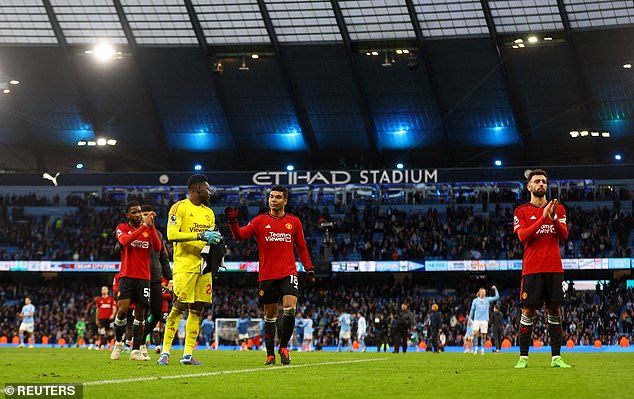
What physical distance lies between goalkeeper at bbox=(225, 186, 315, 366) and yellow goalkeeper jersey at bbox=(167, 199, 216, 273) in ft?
1.43

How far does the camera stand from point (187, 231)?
451 inches

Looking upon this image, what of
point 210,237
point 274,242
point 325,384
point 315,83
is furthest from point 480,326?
point 315,83

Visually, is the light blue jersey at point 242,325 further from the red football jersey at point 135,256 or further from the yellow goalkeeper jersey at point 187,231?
the yellow goalkeeper jersey at point 187,231

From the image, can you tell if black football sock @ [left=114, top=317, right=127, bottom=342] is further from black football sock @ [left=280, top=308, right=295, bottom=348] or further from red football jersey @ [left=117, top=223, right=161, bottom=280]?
black football sock @ [left=280, top=308, right=295, bottom=348]

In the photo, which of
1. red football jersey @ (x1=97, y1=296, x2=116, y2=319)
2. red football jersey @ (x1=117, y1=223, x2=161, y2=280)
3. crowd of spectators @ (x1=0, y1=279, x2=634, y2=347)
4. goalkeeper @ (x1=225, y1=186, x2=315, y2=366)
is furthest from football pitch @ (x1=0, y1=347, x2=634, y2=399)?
crowd of spectators @ (x1=0, y1=279, x2=634, y2=347)

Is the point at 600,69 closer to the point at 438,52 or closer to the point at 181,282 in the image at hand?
the point at 438,52

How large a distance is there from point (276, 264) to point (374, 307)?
Result: 3561 centimetres

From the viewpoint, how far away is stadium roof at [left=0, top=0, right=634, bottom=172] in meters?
45.6

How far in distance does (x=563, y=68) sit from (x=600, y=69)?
6.38ft

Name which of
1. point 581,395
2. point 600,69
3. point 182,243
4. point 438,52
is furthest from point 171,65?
point 581,395

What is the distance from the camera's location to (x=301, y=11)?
4562 cm

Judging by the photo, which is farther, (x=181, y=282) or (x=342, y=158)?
(x=342, y=158)

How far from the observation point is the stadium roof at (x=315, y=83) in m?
45.6

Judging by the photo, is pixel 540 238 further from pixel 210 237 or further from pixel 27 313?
pixel 27 313
